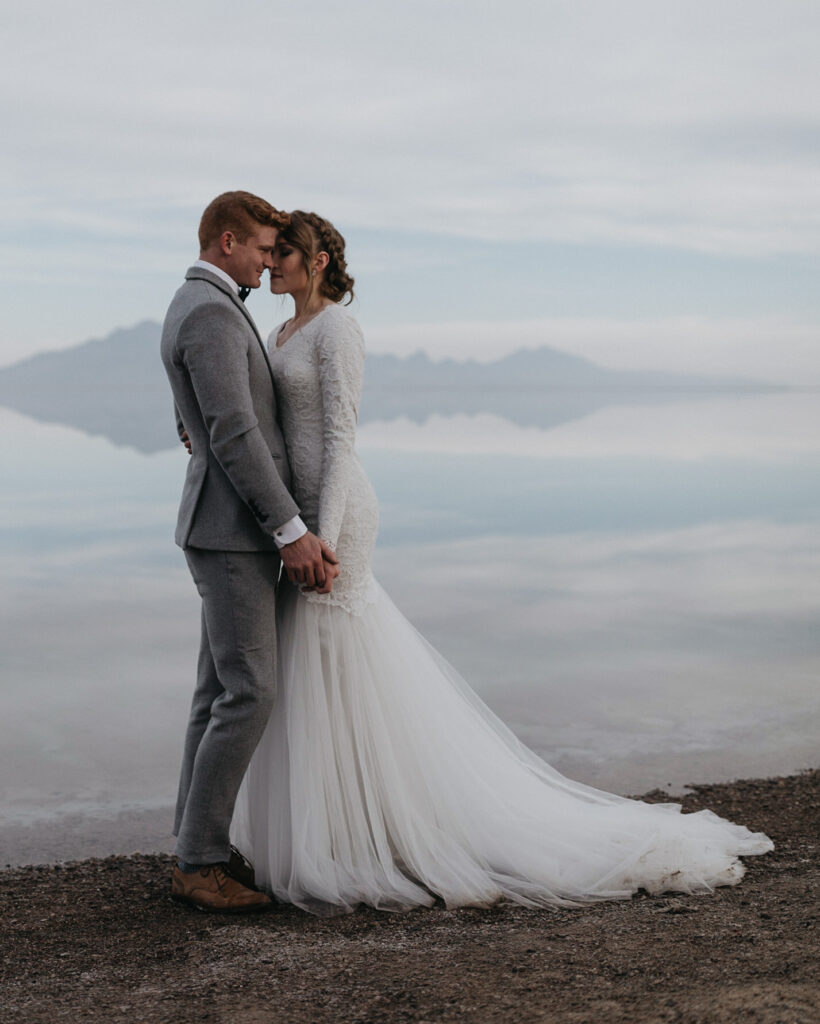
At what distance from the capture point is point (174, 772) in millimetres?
4922

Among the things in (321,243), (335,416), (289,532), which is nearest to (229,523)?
(289,532)

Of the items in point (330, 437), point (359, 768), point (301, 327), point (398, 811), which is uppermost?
point (301, 327)

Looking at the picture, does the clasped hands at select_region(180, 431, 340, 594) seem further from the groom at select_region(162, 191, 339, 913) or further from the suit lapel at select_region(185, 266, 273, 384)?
the suit lapel at select_region(185, 266, 273, 384)

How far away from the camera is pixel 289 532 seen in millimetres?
3211

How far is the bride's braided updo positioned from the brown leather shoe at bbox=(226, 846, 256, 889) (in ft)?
5.48

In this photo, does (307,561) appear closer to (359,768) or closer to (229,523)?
(229,523)

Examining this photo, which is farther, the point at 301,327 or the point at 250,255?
the point at 301,327

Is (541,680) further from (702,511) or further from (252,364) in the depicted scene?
(702,511)

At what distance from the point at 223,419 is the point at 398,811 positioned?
1225 mm

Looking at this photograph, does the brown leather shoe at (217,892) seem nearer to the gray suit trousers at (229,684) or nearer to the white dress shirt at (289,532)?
the gray suit trousers at (229,684)

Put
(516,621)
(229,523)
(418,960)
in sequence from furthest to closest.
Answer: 1. (516,621)
2. (229,523)
3. (418,960)

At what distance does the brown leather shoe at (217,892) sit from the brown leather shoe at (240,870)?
0.06m

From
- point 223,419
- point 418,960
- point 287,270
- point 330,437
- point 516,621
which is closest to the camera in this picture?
point 418,960

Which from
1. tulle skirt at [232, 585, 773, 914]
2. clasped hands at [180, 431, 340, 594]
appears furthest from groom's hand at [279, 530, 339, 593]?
tulle skirt at [232, 585, 773, 914]
